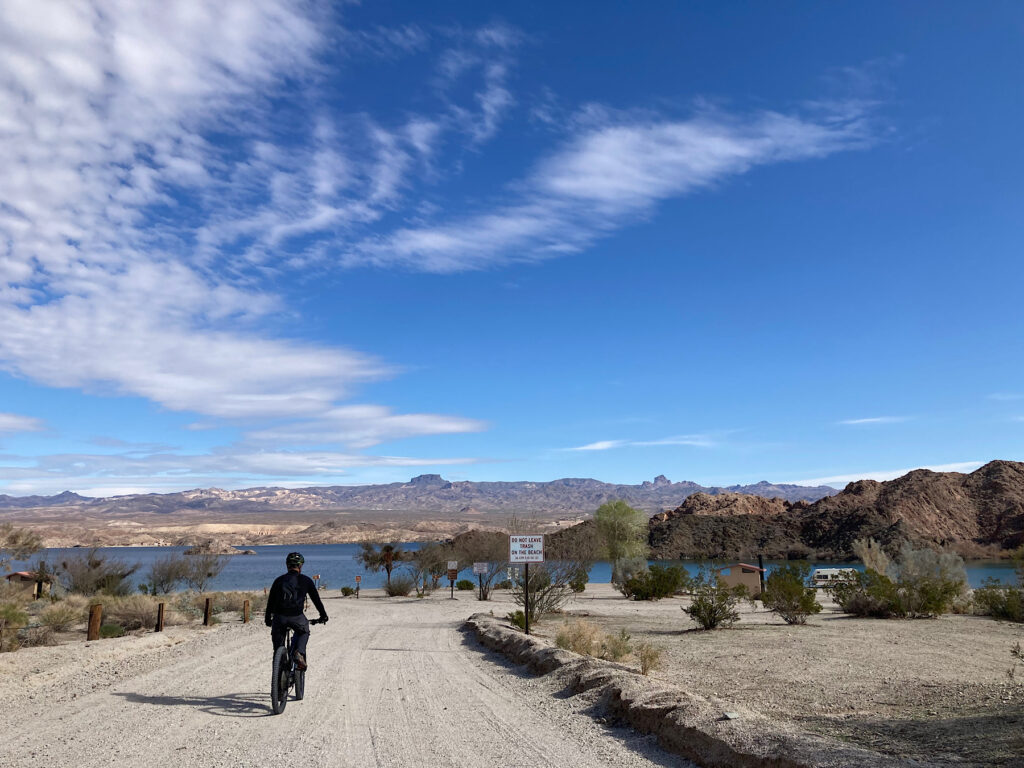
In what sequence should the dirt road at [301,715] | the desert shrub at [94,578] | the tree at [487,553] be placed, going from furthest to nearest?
1. the tree at [487,553]
2. the desert shrub at [94,578]
3. the dirt road at [301,715]

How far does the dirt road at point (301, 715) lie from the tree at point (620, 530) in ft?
141

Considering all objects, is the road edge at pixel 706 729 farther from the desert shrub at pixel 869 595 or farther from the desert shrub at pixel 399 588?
the desert shrub at pixel 399 588

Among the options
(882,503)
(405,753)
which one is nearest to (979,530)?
(882,503)

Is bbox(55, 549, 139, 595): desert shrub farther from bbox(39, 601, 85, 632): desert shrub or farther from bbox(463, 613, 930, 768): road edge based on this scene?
bbox(463, 613, 930, 768): road edge

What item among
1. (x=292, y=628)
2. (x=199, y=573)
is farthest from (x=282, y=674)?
(x=199, y=573)

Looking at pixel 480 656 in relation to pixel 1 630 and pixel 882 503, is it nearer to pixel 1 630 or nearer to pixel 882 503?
pixel 1 630

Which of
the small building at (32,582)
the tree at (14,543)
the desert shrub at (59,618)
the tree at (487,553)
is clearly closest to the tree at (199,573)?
the small building at (32,582)

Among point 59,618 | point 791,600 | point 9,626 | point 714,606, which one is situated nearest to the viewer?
point 9,626

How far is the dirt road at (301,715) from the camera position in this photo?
6.69 m

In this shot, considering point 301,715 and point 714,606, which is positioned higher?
point 301,715

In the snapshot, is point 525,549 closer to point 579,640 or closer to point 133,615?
point 579,640

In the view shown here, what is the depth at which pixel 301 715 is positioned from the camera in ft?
27.5

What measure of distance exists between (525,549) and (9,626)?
11351mm

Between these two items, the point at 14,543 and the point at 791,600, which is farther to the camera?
the point at 14,543
